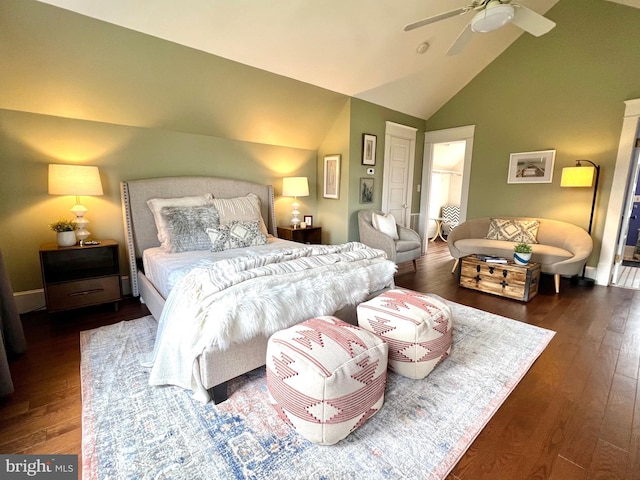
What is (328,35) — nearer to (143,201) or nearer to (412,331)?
(143,201)

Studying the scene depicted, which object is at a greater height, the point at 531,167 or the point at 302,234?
the point at 531,167

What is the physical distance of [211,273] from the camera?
6.32 feet

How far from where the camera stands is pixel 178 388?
1828 millimetres

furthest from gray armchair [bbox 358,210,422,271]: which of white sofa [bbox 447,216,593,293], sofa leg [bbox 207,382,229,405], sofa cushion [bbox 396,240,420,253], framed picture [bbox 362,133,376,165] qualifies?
sofa leg [bbox 207,382,229,405]

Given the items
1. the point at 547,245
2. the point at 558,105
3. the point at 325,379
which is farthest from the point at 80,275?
the point at 558,105

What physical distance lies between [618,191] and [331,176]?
151 inches

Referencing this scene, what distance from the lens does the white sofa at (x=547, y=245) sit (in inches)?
142

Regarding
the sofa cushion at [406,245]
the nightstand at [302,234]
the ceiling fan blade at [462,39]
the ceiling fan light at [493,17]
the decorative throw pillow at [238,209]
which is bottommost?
the sofa cushion at [406,245]

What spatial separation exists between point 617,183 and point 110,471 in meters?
5.69

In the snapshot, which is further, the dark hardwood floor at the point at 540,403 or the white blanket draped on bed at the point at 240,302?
the white blanket draped on bed at the point at 240,302

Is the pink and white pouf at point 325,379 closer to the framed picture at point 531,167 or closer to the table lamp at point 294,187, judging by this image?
the table lamp at point 294,187

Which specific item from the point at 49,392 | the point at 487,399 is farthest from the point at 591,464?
the point at 49,392

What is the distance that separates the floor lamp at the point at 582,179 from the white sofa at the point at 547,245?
196 millimetres

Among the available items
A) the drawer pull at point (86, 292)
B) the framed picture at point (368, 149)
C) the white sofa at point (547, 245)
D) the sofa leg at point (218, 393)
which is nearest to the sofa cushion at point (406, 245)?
the white sofa at point (547, 245)
